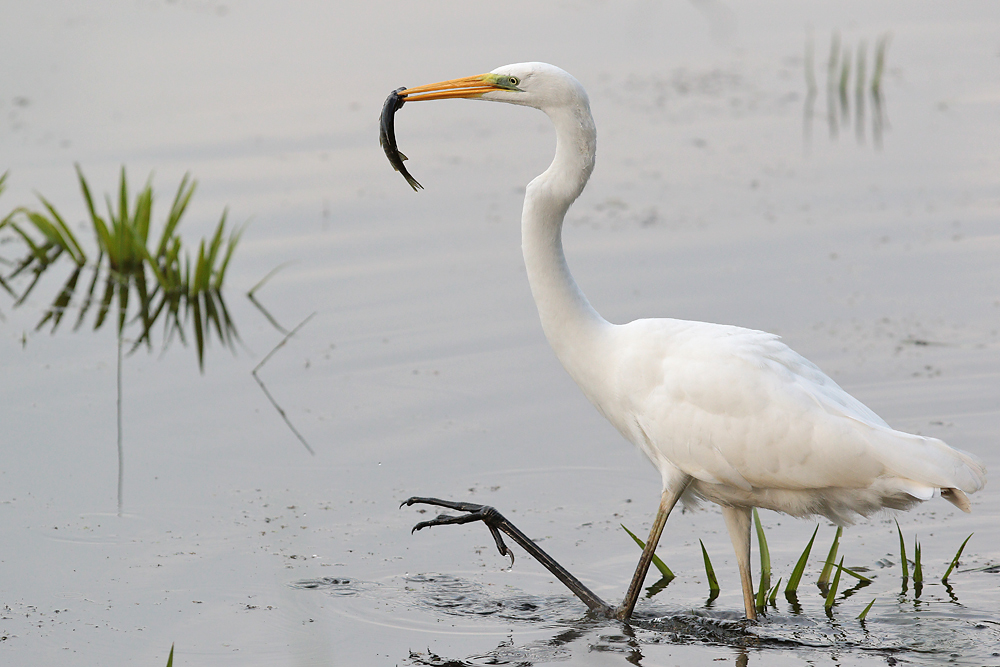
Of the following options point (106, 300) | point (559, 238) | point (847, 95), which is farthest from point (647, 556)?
point (847, 95)

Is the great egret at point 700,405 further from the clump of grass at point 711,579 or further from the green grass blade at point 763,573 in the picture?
the clump of grass at point 711,579

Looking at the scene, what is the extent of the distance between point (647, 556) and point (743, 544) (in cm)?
40

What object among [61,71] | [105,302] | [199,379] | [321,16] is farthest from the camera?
[321,16]

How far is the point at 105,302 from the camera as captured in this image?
8148mm

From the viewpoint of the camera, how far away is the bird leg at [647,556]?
4.55 m

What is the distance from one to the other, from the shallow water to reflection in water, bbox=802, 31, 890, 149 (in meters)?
0.12

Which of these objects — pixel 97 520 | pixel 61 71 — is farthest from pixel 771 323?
pixel 61 71

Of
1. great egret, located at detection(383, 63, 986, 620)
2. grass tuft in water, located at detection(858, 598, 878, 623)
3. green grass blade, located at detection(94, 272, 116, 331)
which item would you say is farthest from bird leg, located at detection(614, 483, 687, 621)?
green grass blade, located at detection(94, 272, 116, 331)

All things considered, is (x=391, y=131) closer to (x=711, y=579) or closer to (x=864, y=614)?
(x=711, y=579)

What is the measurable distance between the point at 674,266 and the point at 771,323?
108 cm

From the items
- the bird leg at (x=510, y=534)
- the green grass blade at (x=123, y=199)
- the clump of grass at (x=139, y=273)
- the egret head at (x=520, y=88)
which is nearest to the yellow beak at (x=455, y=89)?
the egret head at (x=520, y=88)

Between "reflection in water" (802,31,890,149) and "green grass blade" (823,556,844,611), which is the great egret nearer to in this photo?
"green grass blade" (823,556,844,611)

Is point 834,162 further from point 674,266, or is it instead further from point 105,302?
point 105,302

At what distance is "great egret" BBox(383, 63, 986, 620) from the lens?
432 centimetres
